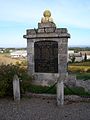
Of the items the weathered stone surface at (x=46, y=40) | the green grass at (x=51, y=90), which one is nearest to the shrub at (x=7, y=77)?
the green grass at (x=51, y=90)

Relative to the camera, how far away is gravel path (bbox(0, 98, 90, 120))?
939 centimetres

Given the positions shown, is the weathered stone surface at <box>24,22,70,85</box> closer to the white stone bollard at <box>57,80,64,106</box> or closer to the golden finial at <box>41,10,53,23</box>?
the golden finial at <box>41,10,53,23</box>

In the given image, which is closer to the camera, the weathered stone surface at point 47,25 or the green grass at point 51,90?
the green grass at point 51,90

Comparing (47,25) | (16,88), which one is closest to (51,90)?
(16,88)

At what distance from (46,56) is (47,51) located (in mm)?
285

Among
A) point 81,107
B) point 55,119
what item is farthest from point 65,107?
point 55,119

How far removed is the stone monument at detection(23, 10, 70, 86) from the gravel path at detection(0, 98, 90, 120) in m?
2.48

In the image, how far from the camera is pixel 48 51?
46.6 ft

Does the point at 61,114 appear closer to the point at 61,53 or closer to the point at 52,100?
the point at 52,100

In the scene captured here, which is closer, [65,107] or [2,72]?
[65,107]

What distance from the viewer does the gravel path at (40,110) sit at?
370 inches

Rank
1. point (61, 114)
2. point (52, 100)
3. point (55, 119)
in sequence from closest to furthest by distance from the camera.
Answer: point (55, 119) < point (61, 114) < point (52, 100)

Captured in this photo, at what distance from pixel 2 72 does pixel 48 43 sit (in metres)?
3.14

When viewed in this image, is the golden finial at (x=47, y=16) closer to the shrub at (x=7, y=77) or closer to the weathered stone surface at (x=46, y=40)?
the weathered stone surface at (x=46, y=40)
